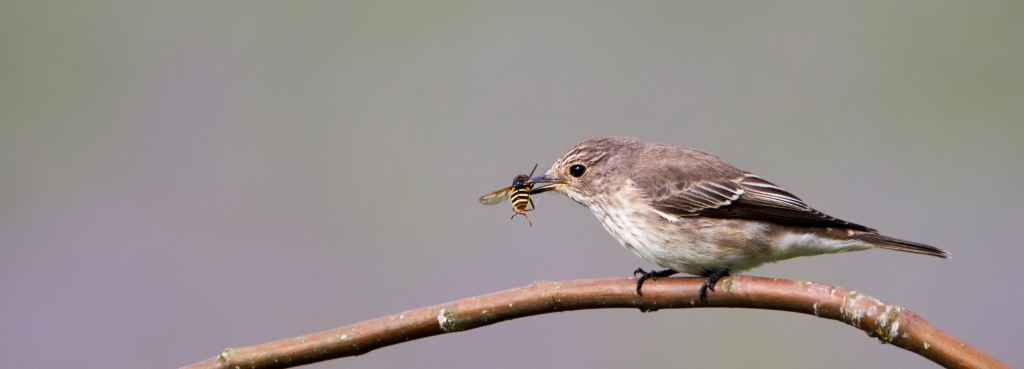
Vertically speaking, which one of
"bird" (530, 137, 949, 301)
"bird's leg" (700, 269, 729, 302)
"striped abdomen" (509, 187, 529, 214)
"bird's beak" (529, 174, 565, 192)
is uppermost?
"bird's beak" (529, 174, 565, 192)

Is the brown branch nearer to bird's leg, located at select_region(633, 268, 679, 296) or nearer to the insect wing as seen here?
bird's leg, located at select_region(633, 268, 679, 296)

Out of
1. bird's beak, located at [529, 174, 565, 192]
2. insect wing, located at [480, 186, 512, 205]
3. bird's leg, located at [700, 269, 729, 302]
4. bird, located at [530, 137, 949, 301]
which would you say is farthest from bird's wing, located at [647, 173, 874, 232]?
insect wing, located at [480, 186, 512, 205]

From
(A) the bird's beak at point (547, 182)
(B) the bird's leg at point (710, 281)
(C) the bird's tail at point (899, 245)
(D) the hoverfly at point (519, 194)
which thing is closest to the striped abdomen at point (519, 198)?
(D) the hoverfly at point (519, 194)

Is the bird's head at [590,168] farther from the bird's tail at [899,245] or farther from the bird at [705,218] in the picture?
the bird's tail at [899,245]

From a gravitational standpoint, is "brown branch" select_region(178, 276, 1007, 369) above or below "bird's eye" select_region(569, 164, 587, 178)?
below

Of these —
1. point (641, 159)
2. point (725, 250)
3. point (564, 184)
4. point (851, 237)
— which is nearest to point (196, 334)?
point (564, 184)

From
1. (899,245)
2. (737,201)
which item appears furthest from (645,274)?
(899,245)

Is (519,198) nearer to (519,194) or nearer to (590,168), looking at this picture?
(519,194)
